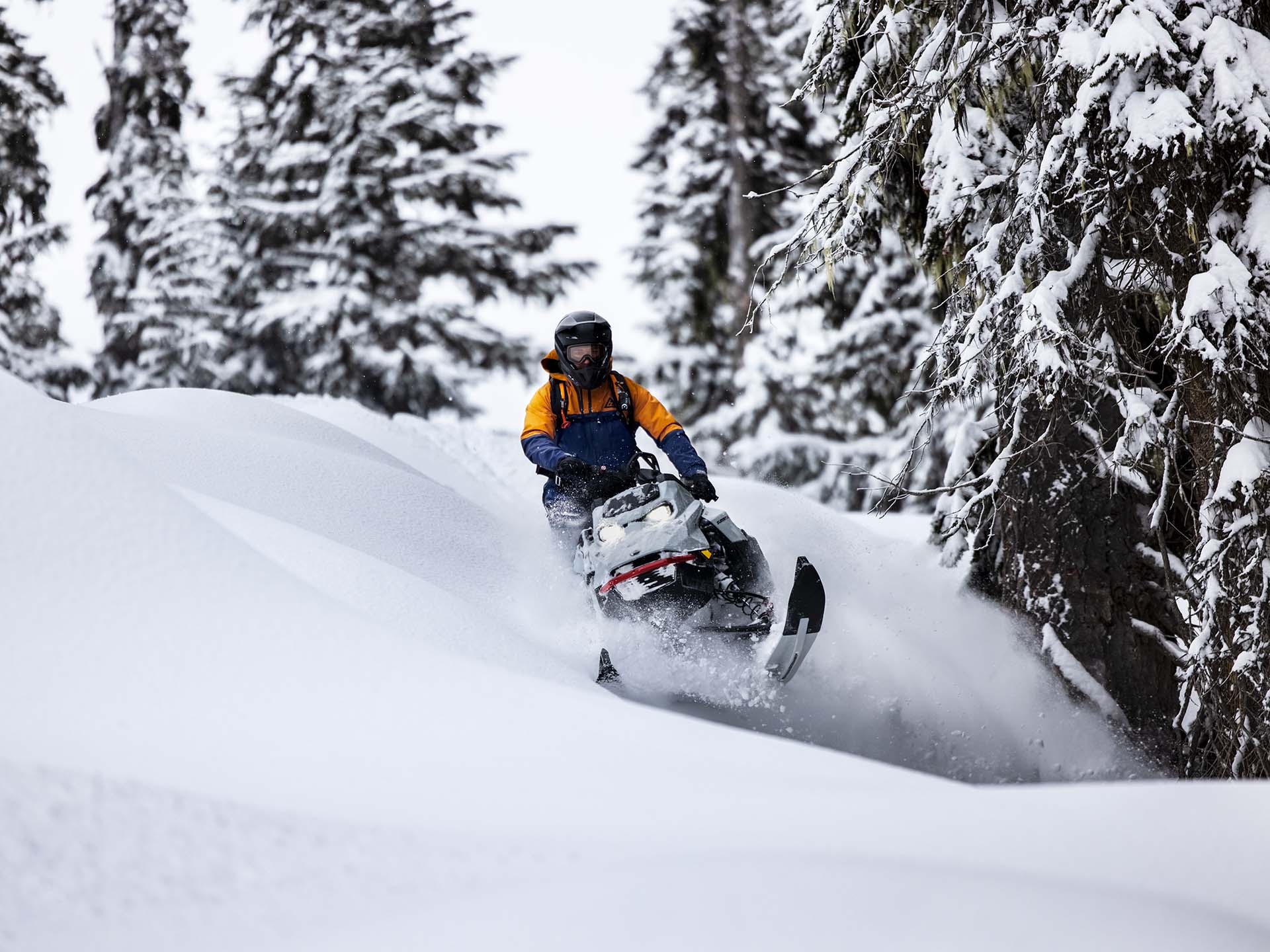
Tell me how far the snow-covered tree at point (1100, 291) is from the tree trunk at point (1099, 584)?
0.01 metres

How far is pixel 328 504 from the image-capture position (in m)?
6.25

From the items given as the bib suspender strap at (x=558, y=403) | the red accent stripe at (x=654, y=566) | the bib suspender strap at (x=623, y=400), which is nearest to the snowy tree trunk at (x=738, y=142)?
the bib suspender strap at (x=623, y=400)

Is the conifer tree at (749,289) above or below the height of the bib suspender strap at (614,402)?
above

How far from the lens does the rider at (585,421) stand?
7109 mm

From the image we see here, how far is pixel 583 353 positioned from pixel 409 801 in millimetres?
4820

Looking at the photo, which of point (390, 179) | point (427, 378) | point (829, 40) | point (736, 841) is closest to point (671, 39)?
point (390, 179)

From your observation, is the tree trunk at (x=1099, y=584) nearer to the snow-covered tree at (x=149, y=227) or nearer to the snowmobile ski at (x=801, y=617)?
the snowmobile ski at (x=801, y=617)

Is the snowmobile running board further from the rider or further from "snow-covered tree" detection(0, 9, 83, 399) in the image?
"snow-covered tree" detection(0, 9, 83, 399)

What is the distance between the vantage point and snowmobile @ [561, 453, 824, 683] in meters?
6.02

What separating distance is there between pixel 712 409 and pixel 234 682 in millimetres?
18768

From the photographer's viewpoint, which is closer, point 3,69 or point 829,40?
point 829,40

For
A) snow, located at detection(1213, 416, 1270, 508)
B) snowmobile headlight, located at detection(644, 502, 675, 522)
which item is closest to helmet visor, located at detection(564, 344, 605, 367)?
snowmobile headlight, located at detection(644, 502, 675, 522)

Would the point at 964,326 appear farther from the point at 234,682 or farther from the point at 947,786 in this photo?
the point at 234,682

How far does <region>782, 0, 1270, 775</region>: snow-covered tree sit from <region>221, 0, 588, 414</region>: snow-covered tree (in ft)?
50.0
